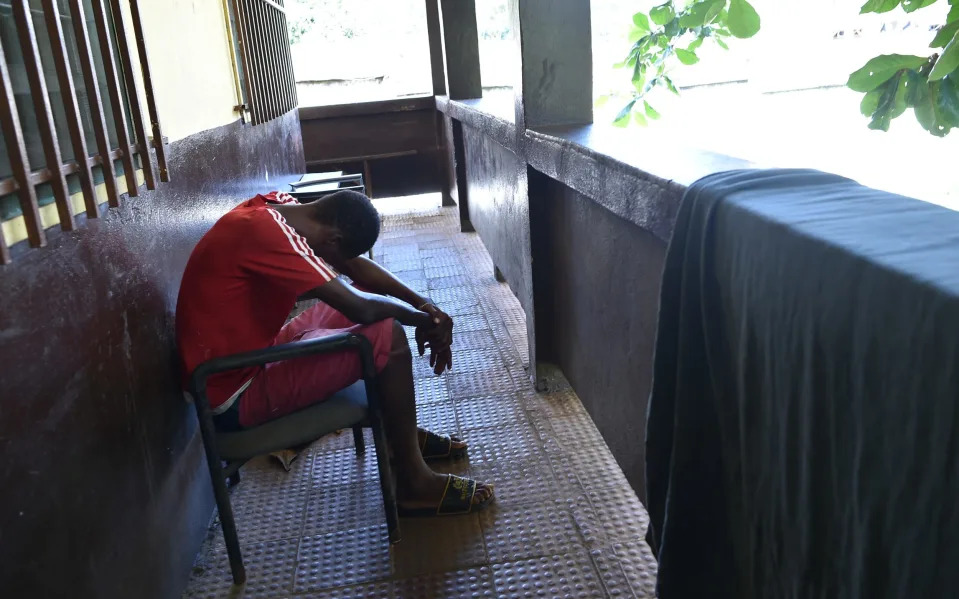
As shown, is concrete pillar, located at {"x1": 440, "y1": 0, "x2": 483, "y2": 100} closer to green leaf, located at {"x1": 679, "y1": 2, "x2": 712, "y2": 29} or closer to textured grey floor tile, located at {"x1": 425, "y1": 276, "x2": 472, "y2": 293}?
textured grey floor tile, located at {"x1": 425, "y1": 276, "x2": 472, "y2": 293}

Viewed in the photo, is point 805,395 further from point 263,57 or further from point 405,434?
point 263,57

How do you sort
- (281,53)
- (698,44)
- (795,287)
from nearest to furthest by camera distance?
(795,287)
(698,44)
(281,53)

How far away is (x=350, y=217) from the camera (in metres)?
2.46

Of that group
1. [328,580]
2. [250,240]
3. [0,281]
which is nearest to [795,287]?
[0,281]

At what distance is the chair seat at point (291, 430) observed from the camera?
2189mm

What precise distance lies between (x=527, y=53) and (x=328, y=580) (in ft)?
6.90

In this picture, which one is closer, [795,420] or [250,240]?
[795,420]

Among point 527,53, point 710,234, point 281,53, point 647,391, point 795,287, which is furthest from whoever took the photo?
point 281,53

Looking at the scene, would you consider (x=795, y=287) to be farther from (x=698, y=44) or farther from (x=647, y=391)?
(x=698, y=44)

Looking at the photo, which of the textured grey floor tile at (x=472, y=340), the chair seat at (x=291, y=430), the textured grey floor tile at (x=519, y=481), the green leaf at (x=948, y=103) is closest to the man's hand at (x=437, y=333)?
the chair seat at (x=291, y=430)

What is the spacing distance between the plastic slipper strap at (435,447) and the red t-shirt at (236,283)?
850 millimetres

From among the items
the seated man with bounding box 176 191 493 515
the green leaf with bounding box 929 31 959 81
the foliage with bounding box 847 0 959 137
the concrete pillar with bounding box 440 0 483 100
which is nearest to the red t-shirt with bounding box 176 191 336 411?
the seated man with bounding box 176 191 493 515

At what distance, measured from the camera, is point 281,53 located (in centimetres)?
600

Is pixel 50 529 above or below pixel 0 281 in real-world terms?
below
